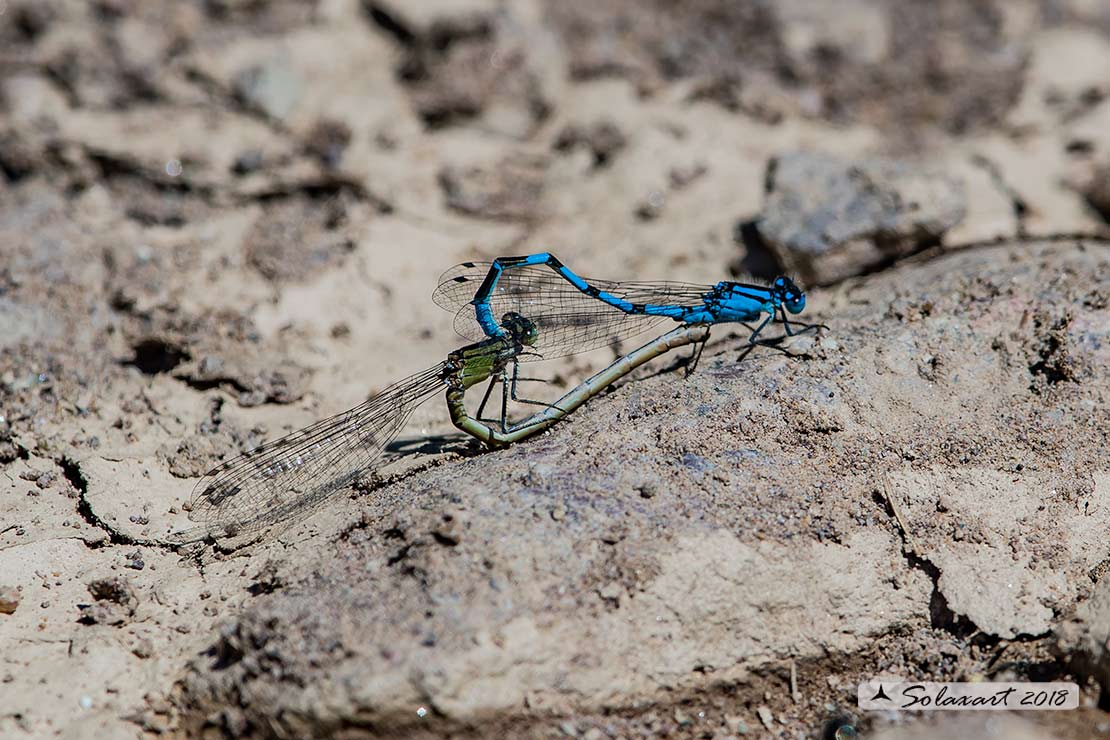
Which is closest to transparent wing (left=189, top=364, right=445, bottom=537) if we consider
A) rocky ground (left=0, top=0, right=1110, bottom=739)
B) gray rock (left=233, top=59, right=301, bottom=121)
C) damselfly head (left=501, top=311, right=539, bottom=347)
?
rocky ground (left=0, top=0, right=1110, bottom=739)

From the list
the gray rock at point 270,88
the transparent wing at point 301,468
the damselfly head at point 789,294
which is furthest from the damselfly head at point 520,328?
the gray rock at point 270,88

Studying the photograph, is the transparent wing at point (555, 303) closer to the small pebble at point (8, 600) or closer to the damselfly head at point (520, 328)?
the damselfly head at point (520, 328)

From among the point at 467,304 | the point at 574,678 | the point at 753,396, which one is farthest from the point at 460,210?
the point at 574,678

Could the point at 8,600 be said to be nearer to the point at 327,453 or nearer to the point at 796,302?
the point at 327,453

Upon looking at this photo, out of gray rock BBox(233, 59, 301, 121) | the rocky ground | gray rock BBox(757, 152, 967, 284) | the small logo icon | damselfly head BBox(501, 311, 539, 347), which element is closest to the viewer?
the rocky ground

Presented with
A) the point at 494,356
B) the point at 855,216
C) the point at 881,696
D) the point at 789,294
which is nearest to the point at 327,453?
the point at 494,356

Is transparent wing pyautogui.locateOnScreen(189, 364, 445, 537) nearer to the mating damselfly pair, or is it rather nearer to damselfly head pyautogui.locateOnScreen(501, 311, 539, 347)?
A: the mating damselfly pair
